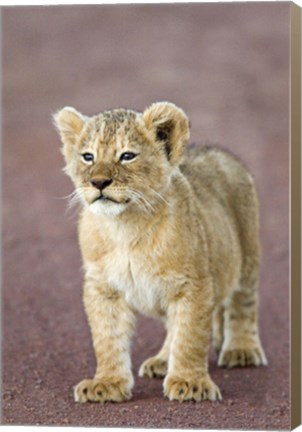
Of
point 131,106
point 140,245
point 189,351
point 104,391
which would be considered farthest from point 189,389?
point 131,106

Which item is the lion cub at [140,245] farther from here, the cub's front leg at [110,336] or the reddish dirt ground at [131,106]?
the reddish dirt ground at [131,106]

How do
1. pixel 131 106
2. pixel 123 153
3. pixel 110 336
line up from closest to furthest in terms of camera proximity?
pixel 123 153 → pixel 110 336 → pixel 131 106

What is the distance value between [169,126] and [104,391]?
3.34ft

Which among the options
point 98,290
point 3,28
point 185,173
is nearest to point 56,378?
point 98,290

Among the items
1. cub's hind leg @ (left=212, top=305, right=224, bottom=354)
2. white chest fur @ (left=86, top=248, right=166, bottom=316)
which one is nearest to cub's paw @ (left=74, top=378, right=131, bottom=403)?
white chest fur @ (left=86, top=248, right=166, bottom=316)

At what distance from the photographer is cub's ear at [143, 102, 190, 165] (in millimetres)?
5098

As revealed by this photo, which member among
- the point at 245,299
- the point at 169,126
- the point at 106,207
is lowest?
the point at 245,299

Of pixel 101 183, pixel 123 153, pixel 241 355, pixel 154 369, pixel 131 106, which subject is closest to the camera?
pixel 101 183

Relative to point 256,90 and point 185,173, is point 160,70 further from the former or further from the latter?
point 185,173

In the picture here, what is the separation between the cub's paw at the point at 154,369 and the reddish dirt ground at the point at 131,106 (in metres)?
0.06

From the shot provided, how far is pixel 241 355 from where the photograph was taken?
5887mm

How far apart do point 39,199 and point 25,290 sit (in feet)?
5.24

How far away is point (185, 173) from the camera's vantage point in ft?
18.7

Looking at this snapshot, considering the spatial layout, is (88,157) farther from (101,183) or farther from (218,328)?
(218,328)
